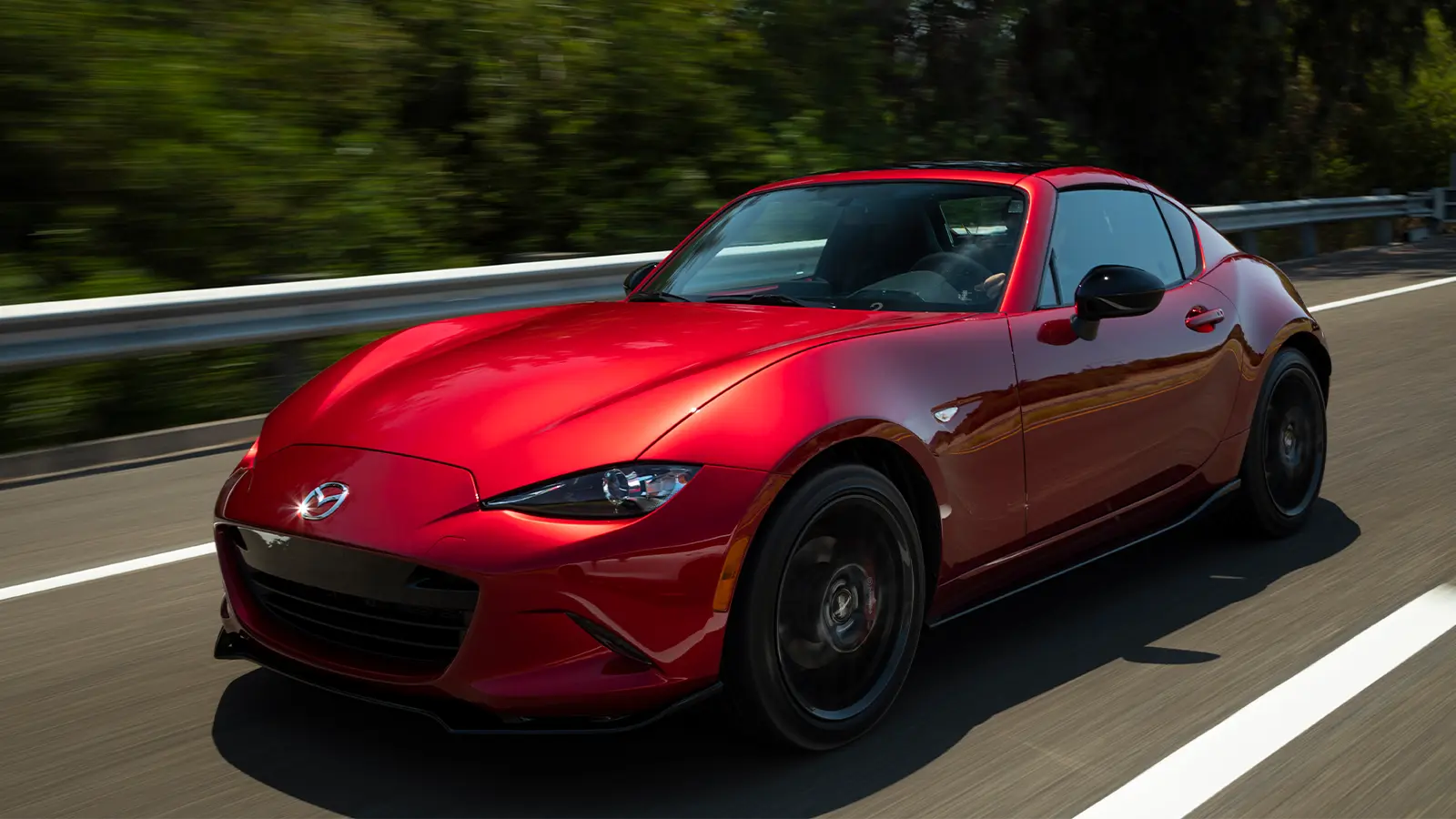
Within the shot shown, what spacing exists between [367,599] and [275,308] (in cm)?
494

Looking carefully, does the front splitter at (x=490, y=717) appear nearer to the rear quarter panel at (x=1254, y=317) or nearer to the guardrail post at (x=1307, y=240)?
the rear quarter panel at (x=1254, y=317)

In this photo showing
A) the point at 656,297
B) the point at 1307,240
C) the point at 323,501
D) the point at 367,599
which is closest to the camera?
the point at 367,599

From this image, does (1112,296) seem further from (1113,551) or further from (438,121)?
(438,121)

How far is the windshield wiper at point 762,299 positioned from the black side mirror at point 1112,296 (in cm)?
81

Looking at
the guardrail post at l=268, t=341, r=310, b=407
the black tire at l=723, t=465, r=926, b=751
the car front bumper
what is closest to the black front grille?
the car front bumper

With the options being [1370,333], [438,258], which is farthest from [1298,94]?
[438,258]

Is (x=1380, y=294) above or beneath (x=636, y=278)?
beneath

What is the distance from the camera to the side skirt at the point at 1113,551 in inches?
160

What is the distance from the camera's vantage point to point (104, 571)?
206 inches

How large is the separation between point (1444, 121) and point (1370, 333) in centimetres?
1768

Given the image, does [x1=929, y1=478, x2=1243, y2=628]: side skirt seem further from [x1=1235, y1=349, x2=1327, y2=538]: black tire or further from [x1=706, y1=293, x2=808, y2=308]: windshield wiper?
[x1=706, y1=293, x2=808, y2=308]: windshield wiper

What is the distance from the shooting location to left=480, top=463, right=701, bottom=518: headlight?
3242 millimetres

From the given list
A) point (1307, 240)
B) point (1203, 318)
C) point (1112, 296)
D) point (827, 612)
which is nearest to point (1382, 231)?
point (1307, 240)

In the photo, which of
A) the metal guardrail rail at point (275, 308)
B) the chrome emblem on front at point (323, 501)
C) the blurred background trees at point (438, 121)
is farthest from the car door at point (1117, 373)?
the blurred background trees at point (438, 121)
